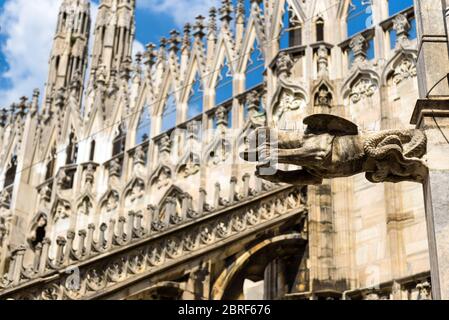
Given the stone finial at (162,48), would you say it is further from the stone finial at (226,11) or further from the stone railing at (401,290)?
the stone railing at (401,290)

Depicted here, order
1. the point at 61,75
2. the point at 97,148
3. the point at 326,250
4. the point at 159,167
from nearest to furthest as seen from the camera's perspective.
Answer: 1. the point at 326,250
2. the point at 159,167
3. the point at 97,148
4. the point at 61,75

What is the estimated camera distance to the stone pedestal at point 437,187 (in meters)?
4.37

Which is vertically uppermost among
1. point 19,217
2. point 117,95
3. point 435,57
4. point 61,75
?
point 61,75

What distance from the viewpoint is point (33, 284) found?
12359 millimetres

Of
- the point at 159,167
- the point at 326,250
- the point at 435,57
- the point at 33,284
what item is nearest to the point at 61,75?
the point at 159,167

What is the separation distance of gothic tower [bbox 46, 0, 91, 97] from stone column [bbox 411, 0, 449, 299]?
56.8ft

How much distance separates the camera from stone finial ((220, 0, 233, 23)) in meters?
17.1

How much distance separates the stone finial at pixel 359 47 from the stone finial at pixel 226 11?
4.32m

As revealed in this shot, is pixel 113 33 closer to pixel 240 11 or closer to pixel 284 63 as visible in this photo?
pixel 240 11

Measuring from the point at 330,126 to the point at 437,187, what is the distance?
706 mm

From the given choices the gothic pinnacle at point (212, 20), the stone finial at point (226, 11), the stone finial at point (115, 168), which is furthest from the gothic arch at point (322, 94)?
the stone finial at point (115, 168)

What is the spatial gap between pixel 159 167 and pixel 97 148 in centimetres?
241
